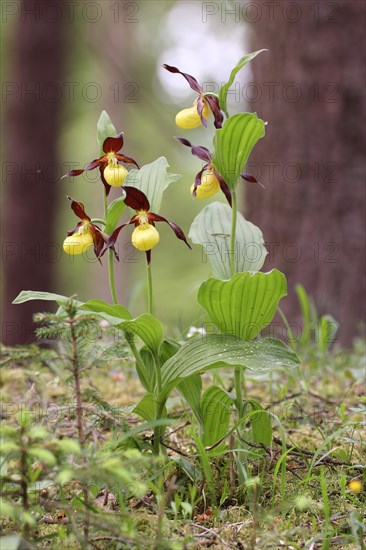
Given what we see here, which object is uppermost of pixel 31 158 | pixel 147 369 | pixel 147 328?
pixel 31 158

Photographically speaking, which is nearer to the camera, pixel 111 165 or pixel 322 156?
pixel 111 165

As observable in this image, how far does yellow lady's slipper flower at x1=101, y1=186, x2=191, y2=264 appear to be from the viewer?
1.25m

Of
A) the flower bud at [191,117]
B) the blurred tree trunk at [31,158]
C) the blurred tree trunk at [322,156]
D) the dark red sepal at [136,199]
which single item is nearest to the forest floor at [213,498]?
the dark red sepal at [136,199]

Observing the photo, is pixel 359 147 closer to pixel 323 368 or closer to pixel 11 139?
pixel 323 368

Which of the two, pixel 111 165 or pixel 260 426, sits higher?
pixel 111 165

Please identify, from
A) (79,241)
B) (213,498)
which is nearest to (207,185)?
(79,241)

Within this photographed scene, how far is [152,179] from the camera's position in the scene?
1333 mm

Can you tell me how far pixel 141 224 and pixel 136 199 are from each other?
0.20 feet

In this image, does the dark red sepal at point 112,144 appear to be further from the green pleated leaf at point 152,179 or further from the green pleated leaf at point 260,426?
the green pleated leaf at point 260,426

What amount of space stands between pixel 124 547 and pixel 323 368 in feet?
4.84

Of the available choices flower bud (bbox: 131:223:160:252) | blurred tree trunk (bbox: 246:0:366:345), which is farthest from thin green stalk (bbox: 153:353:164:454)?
blurred tree trunk (bbox: 246:0:366:345)

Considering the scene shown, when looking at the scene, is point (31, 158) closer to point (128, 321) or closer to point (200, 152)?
point (200, 152)

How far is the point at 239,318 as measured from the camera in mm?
1314

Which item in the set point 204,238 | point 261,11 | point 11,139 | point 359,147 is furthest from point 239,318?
point 11,139
